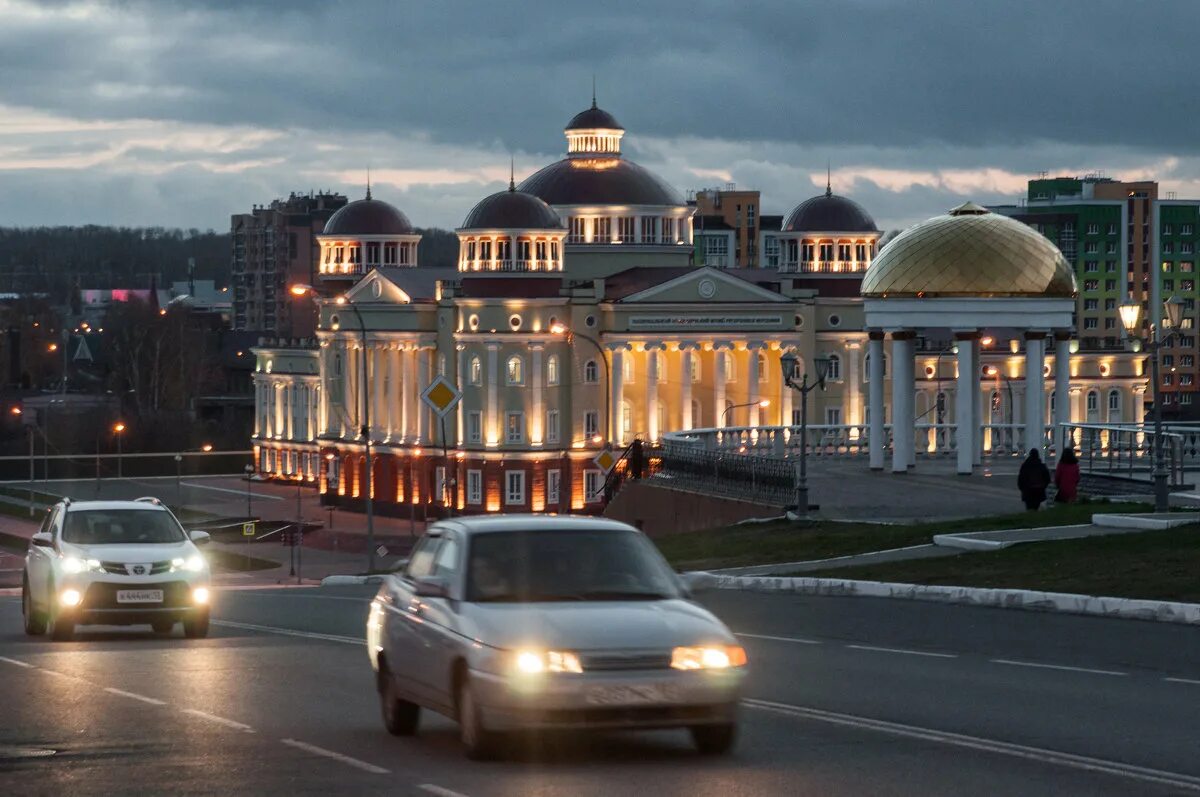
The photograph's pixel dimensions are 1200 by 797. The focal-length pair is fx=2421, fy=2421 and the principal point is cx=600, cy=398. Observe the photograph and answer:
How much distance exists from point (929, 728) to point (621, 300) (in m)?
94.8

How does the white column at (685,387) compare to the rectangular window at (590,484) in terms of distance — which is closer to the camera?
the rectangular window at (590,484)

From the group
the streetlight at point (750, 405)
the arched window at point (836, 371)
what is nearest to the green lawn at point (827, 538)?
the streetlight at point (750, 405)

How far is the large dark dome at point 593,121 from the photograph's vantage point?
125m

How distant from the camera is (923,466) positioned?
53719mm

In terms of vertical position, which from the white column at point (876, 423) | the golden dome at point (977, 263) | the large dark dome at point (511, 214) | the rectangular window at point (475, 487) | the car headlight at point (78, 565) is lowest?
the rectangular window at point (475, 487)

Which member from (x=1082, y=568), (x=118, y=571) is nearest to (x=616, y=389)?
(x=1082, y=568)

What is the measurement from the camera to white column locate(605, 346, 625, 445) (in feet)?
362

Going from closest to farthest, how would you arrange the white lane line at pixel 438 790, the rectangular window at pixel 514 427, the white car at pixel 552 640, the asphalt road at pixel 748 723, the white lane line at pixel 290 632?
the white lane line at pixel 438 790
the asphalt road at pixel 748 723
the white car at pixel 552 640
the white lane line at pixel 290 632
the rectangular window at pixel 514 427

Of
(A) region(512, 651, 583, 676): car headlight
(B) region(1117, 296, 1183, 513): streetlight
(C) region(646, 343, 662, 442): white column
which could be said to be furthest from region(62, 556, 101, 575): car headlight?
(C) region(646, 343, 662, 442): white column

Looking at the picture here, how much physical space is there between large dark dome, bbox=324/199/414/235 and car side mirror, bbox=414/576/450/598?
11174 centimetres

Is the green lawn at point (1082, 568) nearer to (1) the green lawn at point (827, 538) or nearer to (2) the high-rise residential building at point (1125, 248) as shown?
(1) the green lawn at point (827, 538)

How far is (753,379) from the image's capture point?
112m

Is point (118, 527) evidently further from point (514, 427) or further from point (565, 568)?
point (514, 427)

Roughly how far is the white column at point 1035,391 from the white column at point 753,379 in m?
60.6
